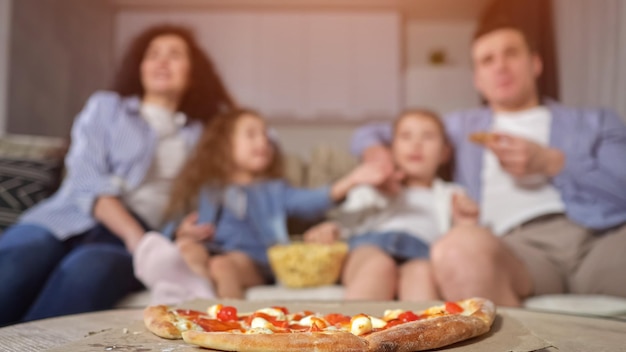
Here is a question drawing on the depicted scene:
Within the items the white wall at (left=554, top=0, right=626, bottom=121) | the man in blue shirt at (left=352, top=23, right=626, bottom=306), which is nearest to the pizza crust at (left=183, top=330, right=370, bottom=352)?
the man in blue shirt at (left=352, top=23, right=626, bottom=306)

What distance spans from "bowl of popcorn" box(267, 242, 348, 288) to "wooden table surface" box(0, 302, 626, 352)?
22.3 inches

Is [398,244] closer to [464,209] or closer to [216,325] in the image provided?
[464,209]

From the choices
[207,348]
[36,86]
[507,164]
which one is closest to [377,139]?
[507,164]

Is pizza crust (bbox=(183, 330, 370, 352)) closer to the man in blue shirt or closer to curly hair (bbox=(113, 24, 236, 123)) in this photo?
the man in blue shirt

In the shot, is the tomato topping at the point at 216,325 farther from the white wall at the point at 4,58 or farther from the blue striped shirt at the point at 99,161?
the white wall at the point at 4,58

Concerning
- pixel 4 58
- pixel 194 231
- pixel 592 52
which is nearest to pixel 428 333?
pixel 194 231

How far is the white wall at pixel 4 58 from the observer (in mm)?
2240

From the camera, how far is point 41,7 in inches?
95.6

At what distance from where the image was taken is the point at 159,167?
1.61 meters

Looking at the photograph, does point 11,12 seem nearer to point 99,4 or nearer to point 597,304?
point 99,4

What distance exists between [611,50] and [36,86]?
6.60 ft

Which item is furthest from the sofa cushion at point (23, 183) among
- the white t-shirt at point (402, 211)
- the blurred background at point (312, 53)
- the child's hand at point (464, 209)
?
the child's hand at point (464, 209)

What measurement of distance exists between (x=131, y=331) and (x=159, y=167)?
1.06 metres

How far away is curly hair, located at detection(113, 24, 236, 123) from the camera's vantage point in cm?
174
